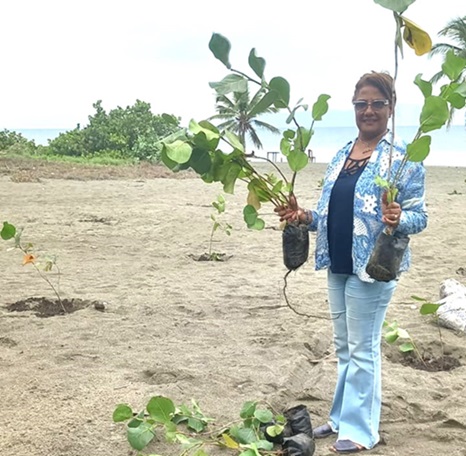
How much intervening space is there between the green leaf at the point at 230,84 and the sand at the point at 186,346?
1547 mm

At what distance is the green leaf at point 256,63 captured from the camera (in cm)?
222

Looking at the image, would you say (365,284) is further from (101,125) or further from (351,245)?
(101,125)

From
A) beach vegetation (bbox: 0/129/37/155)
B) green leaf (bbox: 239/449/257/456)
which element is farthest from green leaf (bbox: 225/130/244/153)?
beach vegetation (bbox: 0/129/37/155)

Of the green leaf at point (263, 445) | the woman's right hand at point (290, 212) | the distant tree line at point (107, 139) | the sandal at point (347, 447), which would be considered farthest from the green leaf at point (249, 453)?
the distant tree line at point (107, 139)

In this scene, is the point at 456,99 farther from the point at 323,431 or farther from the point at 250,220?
the point at 323,431

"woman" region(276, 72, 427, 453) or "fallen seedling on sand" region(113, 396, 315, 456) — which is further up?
"woman" region(276, 72, 427, 453)

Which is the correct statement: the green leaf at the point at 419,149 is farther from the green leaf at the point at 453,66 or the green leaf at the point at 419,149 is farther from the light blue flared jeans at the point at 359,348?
the light blue flared jeans at the point at 359,348

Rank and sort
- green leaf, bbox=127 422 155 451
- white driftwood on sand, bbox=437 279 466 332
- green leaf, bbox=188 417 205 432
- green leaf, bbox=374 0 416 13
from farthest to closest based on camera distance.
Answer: white driftwood on sand, bbox=437 279 466 332, green leaf, bbox=188 417 205 432, green leaf, bbox=127 422 155 451, green leaf, bbox=374 0 416 13

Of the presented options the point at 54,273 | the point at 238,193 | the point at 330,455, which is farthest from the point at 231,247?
the point at 238,193

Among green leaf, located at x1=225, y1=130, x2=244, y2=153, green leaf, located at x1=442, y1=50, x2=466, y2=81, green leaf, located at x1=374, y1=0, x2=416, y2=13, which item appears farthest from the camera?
green leaf, located at x1=225, y1=130, x2=244, y2=153

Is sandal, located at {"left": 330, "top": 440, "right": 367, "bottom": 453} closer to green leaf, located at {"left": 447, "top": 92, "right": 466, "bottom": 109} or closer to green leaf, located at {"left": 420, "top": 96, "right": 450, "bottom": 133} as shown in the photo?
green leaf, located at {"left": 420, "top": 96, "right": 450, "bottom": 133}

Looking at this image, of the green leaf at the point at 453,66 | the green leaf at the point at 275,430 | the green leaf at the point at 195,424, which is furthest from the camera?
the green leaf at the point at 195,424

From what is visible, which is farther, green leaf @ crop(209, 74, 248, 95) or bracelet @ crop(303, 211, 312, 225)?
bracelet @ crop(303, 211, 312, 225)

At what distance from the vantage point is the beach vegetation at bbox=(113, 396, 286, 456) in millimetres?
2475
